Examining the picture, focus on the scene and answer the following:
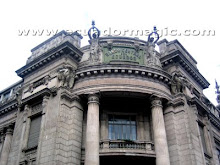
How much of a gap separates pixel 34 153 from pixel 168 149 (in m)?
11.8

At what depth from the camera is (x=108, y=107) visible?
26.7 m

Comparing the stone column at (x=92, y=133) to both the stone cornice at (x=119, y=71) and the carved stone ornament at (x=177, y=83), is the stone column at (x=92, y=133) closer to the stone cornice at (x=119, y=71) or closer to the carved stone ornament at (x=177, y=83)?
the stone cornice at (x=119, y=71)

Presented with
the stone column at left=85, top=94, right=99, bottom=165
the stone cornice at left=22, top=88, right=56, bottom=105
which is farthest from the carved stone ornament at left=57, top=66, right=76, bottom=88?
the stone column at left=85, top=94, right=99, bottom=165

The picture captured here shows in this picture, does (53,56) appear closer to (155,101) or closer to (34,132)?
(34,132)

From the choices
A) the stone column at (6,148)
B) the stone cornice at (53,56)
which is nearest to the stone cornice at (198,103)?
Answer: the stone cornice at (53,56)

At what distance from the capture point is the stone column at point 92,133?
21.7 meters

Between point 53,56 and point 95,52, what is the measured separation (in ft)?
13.9

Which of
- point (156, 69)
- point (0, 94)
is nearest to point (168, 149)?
point (156, 69)

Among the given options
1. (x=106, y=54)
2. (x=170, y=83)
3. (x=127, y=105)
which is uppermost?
(x=106, y=54)

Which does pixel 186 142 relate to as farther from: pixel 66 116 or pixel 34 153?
pixel 34 153

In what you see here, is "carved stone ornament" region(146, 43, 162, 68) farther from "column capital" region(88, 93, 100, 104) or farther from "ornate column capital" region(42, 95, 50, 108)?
"ornate column capital" region(42, 95, 50, 108)

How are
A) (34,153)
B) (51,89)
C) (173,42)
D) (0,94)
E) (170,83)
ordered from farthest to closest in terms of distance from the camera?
(0,94), (173,42), (170,83), (51,89), (34,153)

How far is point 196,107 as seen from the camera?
27.5m

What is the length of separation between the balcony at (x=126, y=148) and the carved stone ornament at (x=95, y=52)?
27.4ft
